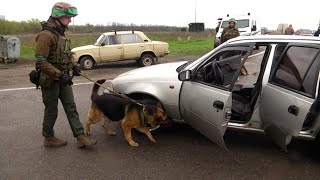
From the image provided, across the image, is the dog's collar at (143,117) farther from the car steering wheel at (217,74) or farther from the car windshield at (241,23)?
the car windshield at (241,23)

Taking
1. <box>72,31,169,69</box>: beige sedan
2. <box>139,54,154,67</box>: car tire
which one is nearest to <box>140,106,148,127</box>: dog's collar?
<box>72,31,169,69</box>: beige sedan

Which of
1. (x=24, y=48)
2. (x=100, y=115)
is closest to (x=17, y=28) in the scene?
(x=24, y=48)

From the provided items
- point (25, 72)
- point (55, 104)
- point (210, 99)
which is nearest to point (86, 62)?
point (25, 72)

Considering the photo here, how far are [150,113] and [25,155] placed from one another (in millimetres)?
1728

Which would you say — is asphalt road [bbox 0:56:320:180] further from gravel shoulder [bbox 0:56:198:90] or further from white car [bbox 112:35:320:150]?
gravel shoulder [bbox 0:56:198:90]

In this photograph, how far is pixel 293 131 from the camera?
12.7 ft

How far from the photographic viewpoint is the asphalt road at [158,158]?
4.11 metres

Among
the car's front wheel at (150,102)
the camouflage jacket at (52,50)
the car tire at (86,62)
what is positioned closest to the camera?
the camouflage jacket at (52,50)

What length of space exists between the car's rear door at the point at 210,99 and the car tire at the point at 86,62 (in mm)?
9774

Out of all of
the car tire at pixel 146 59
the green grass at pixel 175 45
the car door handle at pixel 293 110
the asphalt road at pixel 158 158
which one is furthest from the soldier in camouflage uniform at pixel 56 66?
the green grass at pixel 175 45

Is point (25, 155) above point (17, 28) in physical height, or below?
below

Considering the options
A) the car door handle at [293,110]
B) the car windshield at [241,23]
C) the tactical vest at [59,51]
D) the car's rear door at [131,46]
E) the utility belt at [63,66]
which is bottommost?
the car door handle at [293,110]

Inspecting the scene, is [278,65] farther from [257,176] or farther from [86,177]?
[86,177]

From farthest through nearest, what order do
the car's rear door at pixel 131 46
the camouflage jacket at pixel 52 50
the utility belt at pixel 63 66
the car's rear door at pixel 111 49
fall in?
1. the car's rear door at pixel 131 46
2. the car's rear door at pixel 111 49
3. the utility belt at pixel 63 66
4. the camouflage jacket at pixel 52 50
